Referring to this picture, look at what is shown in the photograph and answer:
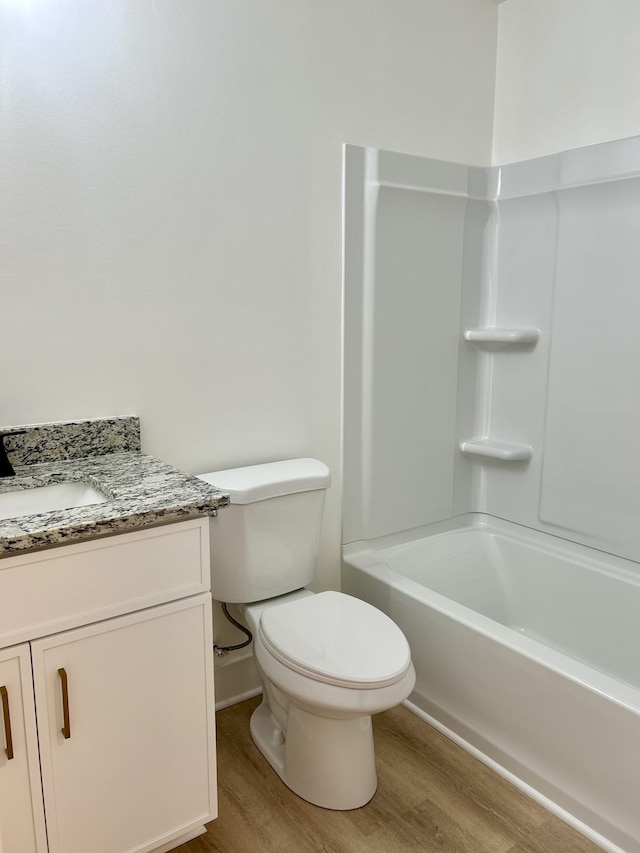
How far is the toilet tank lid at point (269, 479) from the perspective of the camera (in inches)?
72.4

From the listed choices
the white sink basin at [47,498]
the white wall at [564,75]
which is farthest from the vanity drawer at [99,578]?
the white wall at [564,75]

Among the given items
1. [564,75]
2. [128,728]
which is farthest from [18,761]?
[564,75]

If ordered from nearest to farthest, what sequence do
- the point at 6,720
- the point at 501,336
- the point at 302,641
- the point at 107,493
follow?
1. the point at 6,720
2. the point at 107,493
3. the point at 302,641
4. the point at 501,336

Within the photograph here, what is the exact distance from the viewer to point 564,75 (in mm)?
2285

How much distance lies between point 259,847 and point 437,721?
0.71 metres

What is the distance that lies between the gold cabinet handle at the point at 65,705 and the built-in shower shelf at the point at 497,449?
176cm

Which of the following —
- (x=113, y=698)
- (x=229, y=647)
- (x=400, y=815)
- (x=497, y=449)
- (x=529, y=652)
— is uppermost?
(x=497, y=449)

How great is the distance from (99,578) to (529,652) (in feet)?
3.77

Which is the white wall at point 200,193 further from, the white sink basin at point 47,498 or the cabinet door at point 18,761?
the cabinet door at point 18,761

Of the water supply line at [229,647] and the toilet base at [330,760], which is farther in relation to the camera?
the water supply line at [229,647]

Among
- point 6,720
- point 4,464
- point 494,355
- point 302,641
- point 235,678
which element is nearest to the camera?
point 6,720

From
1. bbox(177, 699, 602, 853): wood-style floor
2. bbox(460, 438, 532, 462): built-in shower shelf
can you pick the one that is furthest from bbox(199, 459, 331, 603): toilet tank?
bbox(460, 438, 532, 462): built-in shower shelf

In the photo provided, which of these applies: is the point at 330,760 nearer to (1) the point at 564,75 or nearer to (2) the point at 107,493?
(2) the point at 107,493

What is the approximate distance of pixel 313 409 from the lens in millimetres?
2242
